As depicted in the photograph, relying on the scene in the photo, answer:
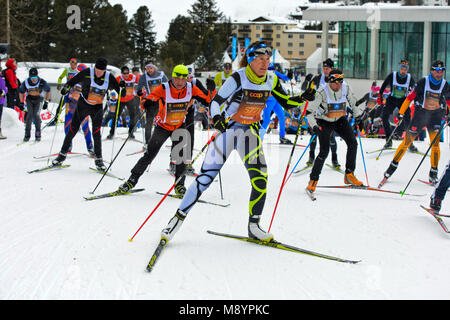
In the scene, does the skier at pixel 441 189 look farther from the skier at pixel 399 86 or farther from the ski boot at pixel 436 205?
the skier at pixel 399 86

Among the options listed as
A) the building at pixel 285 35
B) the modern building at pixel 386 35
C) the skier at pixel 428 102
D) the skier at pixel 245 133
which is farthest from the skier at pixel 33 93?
the building at pixel 285 35

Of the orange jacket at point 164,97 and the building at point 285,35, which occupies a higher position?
the building at point 285,35

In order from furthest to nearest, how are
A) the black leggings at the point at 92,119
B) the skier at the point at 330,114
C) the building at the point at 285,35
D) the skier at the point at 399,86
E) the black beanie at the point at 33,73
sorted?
1. the building at the point at 285,35
2. the black beanie at the point at 33,73
3. the skier at the point at 399,86
4. the black leggings at the point at 92,119
5. the skier at the point at 330,114

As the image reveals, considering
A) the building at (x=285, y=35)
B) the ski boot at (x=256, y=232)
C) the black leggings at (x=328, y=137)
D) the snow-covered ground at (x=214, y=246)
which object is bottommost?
the snow-covered ground at (x=214, y=246)

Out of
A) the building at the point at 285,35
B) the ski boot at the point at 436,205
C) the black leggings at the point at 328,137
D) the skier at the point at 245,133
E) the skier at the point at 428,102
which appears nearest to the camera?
the skier at the point at 245,133

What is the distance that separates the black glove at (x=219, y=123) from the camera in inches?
180

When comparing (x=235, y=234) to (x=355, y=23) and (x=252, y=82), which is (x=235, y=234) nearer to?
(x=252, y=82)

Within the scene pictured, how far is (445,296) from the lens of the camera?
12.1 ft

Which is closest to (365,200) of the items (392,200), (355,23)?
(392,200)

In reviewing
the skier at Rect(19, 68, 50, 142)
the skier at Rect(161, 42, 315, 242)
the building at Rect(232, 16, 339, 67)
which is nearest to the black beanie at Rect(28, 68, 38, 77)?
the skier at Rect(19, 68, 50, 142)

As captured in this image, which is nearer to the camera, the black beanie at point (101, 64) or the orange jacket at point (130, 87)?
the black beanie at point (101, 64)

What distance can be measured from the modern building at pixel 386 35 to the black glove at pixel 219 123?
3442 centimetres
